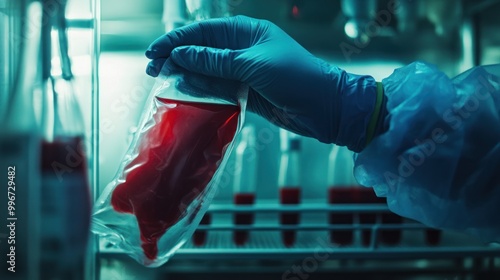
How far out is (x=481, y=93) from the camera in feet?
2.79

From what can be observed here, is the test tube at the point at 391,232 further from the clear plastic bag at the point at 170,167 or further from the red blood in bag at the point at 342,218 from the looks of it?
the clear plastic bag at the point at 170,167

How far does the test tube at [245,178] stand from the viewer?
126 centimetres

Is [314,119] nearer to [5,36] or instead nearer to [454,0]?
[5,36]

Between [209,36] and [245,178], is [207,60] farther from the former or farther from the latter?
[245,178]

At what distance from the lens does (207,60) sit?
80cm

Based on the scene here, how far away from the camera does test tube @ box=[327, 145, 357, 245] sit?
49.4 inches

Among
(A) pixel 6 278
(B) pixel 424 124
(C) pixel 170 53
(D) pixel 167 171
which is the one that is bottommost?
(A) pixel 6 278

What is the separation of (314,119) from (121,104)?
71 cm

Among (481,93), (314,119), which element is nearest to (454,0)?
(481,93)

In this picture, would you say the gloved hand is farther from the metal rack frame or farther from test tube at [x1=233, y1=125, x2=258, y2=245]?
test tube at [x1=233, y1=125, x2=258, y2=245]

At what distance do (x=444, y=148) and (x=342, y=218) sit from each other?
0.49 m

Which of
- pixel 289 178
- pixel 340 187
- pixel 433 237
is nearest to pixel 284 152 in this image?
pixel 289 178

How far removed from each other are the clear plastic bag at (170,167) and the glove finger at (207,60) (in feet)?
0.11

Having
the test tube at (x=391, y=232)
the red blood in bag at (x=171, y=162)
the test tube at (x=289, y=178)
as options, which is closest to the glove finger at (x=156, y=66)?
the red blood in bag at (x=171, y=162)
